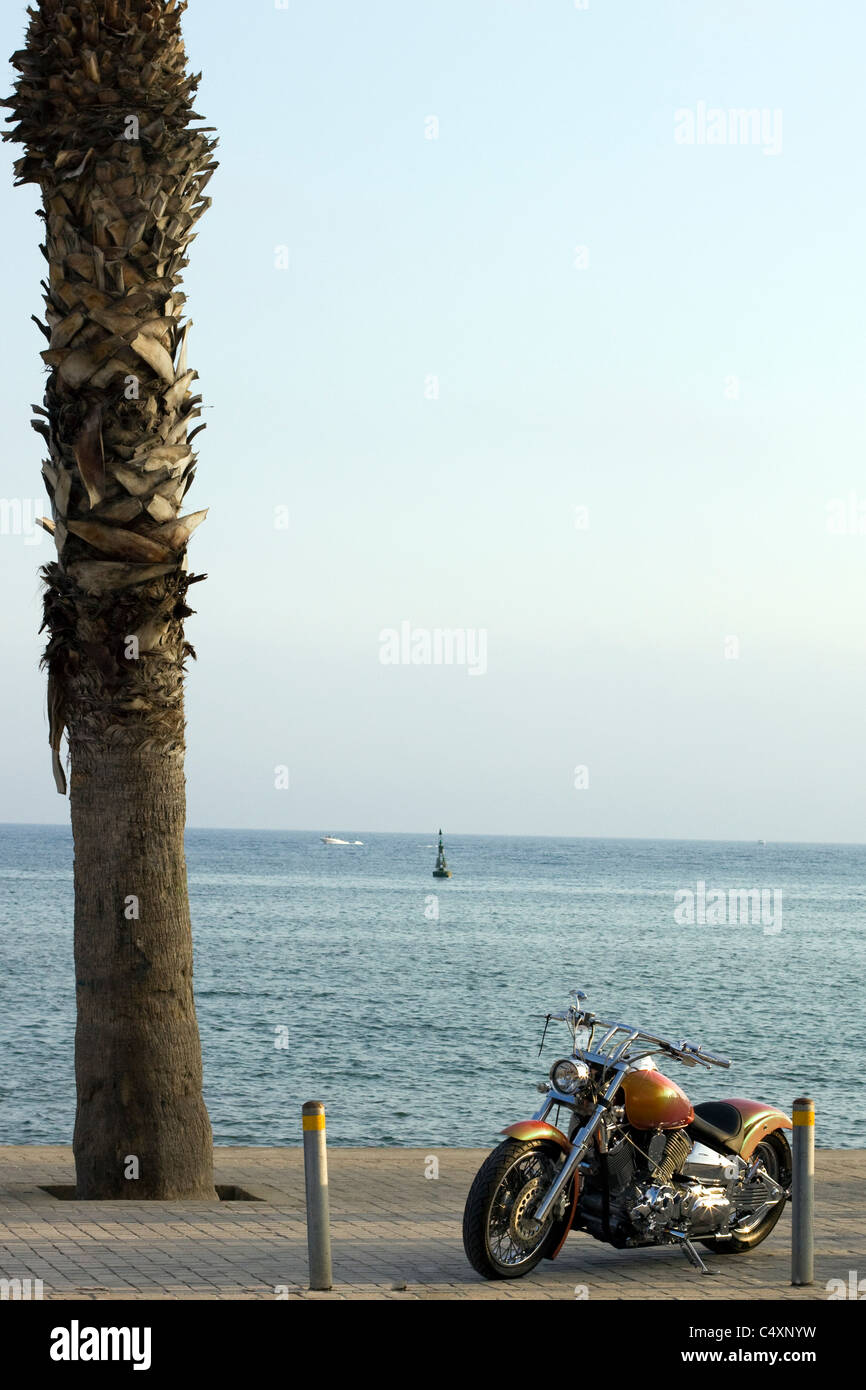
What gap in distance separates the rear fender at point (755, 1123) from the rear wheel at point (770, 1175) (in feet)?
0.21

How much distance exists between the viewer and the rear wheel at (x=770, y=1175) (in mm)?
7883

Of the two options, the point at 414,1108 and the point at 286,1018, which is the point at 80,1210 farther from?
the point at 286,1018

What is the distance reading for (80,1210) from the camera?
28.2 ft

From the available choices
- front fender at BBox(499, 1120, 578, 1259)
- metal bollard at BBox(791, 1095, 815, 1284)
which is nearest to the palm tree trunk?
front fender at BBox(499, 1120, 578, 1259)

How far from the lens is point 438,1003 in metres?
38.7

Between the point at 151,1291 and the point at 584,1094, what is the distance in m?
2.18

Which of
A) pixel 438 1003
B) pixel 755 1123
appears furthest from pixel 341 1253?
pixel 438 1003

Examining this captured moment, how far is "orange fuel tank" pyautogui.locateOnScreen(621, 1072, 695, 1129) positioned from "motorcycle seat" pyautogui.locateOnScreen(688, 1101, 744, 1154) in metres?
0.32

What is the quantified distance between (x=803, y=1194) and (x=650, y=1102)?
814 mm

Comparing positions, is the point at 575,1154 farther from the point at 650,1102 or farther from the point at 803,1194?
the point at 803,1194

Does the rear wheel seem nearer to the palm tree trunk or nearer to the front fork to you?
the front fork

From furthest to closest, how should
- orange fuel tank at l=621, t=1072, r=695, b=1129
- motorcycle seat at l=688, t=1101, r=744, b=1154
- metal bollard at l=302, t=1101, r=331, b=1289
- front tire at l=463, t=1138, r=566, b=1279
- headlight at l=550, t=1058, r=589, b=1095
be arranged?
motorcycle seat at l=688, t=1101, r=744, b=1154, orange fuel tank at l=621, t=1072, r=695, b=1129, headlight at l=550, t=1058, r=589, b=1095, front tire at l=463, t=1138, r=566, b=1279, metal bollard at l=302, t=1101, r=331, b=1289

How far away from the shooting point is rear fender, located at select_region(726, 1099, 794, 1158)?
26.0 feet
